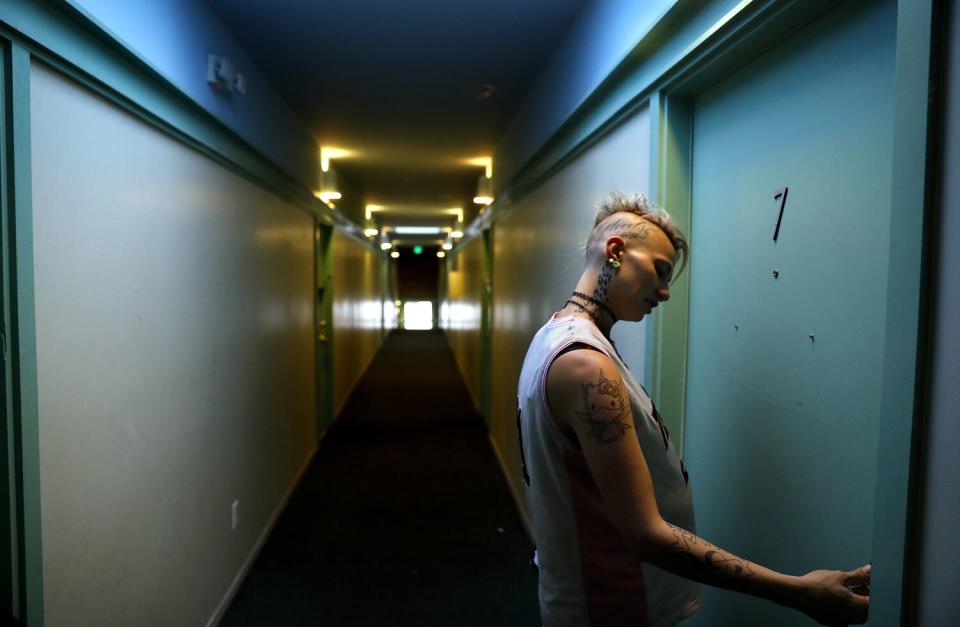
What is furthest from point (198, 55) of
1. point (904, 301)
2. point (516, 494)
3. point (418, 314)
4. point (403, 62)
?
point (418, 314)

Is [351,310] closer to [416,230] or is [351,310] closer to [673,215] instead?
[416,230]

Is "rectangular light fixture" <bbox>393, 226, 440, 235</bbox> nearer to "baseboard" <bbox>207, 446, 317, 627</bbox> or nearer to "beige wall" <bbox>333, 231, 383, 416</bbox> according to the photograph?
"beige wall" <bbox>333, 231, 383, 416</bbox>

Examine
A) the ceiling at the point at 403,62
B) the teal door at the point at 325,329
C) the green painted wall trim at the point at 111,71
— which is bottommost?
the teal door at the point at 325,329

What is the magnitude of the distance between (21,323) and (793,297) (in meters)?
1.60

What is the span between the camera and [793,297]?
3.64 ft

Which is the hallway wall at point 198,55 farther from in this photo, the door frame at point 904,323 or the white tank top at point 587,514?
the door frame at point 904,323

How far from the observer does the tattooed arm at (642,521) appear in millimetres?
831

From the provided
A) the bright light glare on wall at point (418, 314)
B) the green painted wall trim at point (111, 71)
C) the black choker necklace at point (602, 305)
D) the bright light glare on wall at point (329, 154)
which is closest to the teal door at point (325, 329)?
the bright light glare on wall at point (329, 154)

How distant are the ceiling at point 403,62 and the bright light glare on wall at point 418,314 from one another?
15967 mm

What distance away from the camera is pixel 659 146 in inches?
59.0

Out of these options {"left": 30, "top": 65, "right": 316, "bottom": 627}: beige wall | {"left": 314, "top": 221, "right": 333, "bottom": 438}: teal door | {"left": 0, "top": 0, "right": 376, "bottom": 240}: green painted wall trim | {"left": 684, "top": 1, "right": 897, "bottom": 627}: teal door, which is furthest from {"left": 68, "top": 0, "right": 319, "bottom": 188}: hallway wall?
{"left": 314, "top": 221, "right": 333, "bottom": 438}: teal door

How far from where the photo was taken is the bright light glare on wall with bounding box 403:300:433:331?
21.0 meters

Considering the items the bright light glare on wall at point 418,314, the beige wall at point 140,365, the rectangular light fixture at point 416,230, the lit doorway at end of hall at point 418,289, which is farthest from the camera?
the bright light glare on wall at point 418,314

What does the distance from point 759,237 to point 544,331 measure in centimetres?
55
